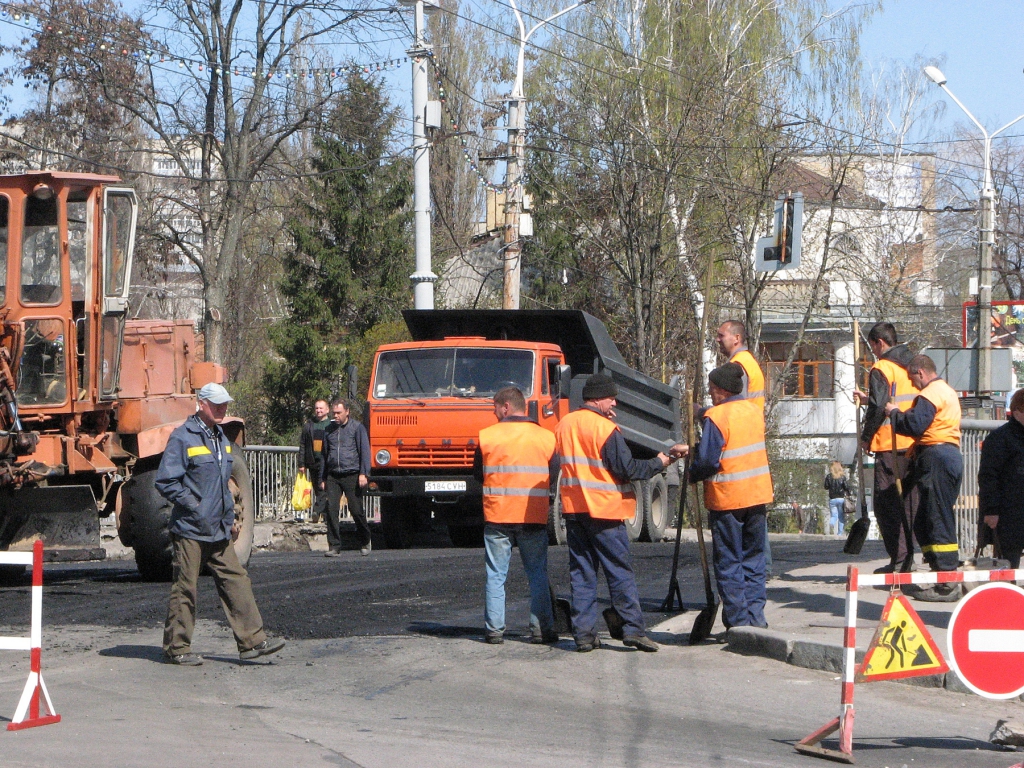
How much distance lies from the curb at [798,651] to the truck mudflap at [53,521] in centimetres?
532

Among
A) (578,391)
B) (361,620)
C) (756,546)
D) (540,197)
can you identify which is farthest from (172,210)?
(756,546)

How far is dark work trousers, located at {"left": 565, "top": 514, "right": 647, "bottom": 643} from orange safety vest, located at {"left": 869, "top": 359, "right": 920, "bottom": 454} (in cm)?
258

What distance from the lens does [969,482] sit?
43.8 feet

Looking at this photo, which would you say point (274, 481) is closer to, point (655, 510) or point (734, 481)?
point (655, 510)

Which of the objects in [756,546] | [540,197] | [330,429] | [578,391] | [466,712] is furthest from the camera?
[540,197]

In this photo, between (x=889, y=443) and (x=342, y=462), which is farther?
(x=342, y=462)

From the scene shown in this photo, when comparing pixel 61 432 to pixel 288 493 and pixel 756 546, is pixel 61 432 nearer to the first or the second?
pixel 756 546

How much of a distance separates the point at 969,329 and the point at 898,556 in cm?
2115

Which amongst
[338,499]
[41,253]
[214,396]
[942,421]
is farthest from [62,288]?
[942,421]

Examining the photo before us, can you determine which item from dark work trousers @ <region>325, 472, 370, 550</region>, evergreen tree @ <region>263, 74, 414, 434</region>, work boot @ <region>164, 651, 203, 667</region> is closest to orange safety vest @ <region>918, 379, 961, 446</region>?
work boot @ <region>164, 651, 203, 667</region>

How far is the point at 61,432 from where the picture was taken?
439 inches

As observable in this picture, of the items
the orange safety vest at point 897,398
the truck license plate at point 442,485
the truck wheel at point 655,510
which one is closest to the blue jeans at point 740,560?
the orange safety vest at point 897,398

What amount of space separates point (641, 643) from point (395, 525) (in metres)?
9.58

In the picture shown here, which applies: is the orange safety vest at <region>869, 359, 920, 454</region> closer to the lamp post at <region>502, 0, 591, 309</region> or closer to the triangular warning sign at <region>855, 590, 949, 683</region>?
the triangular warning sign at <region>855, 590, 949, 683</region>
